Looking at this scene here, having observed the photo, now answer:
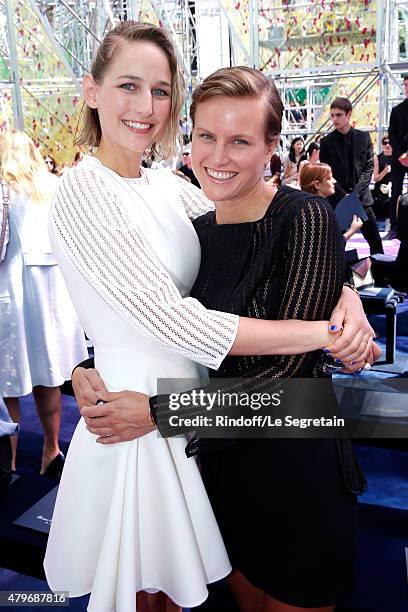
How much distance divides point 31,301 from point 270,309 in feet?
6.72

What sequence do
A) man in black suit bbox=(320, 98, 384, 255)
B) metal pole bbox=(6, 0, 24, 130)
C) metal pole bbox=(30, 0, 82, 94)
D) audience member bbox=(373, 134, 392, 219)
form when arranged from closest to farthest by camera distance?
man in black suit bbox=(320, 98, 384, 255) → metal pole bbox=(6, 0, 24, 130) → metal pole bbox=(30, 0, 82, 94) → audience member bbox=(373, 134, 392, 219)

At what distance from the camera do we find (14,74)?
10.1 meters

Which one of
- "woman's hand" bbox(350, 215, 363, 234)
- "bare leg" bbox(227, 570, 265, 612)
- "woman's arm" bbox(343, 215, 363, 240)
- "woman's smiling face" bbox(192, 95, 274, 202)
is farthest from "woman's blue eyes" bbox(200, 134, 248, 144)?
"woman's hand" bbox(350, 215, 363, 234)

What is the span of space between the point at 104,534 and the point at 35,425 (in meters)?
2.52

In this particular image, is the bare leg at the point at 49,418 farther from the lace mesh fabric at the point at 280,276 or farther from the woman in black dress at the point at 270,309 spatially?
the lace mesh fabric at the point at 280,276

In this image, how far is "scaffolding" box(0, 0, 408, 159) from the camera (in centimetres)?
1045

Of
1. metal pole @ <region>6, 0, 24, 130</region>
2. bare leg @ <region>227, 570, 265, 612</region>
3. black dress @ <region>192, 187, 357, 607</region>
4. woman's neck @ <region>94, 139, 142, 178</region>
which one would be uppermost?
metal pole @ <region>6, 0, 24, 130</region>

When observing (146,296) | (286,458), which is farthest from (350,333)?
(146,296)

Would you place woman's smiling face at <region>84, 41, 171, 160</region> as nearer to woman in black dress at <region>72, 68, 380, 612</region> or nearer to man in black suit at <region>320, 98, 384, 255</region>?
woman in black dress at <region>72, 68, 380, 612</region>

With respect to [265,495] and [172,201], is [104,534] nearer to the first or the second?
[265,495]

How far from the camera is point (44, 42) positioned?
10602 mm

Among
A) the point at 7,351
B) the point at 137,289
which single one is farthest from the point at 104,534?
the point at 7,351

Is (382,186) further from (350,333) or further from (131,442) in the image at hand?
(131,442)

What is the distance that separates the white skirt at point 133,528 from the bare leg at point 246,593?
8 centimetres
